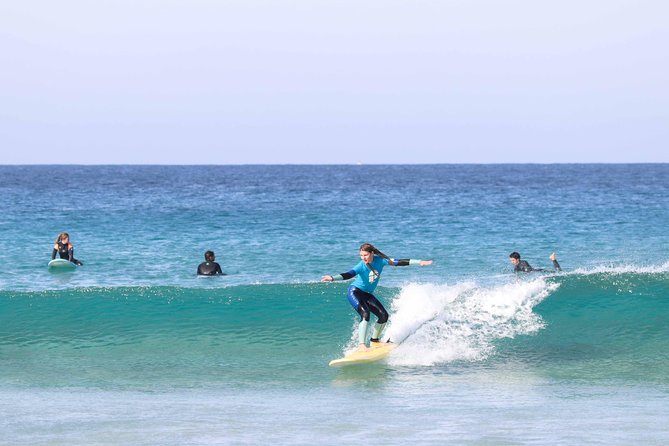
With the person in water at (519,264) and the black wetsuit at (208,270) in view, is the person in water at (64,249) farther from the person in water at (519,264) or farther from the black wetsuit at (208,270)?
the person in water at (519,264)

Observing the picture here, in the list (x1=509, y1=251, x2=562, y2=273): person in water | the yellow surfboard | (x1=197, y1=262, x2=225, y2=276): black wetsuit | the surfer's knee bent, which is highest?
the surfer's knee bent

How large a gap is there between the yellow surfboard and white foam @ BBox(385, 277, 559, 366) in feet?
0.72

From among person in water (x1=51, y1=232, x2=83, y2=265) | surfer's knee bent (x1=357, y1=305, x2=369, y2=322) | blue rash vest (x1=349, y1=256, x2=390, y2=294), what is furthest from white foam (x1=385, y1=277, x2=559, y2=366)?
person in water (x1=51, y1=232, x2=83, y2=265)

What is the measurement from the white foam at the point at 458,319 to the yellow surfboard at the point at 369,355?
219 millimetres

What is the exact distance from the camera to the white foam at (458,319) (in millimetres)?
15515

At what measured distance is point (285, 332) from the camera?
18125 mm

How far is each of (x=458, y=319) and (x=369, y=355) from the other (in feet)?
11.0

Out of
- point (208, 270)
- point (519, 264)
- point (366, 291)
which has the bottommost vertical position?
point (208, 270)

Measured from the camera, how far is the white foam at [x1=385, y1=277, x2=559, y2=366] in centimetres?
1551

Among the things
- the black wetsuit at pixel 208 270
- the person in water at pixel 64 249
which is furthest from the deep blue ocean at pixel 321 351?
the person in water at pixel 64 249

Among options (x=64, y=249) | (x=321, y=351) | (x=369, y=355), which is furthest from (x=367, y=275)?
(x=64, y=249)

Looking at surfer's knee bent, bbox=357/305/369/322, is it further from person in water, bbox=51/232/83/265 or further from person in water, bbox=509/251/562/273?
person in water, bbox=51/232/83/265

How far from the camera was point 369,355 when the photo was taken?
578 inches

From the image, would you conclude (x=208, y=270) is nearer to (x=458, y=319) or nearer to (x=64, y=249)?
(x=64, y=249)
